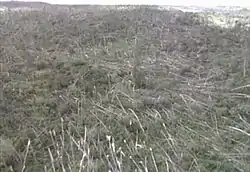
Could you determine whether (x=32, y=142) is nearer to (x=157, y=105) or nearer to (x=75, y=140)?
(x=75, y=140)

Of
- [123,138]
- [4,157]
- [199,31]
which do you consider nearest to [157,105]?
[123,138]

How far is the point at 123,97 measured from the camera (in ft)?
14.4

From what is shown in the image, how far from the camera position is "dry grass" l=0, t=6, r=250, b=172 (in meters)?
3.32

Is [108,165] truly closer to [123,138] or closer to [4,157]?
[123,138]

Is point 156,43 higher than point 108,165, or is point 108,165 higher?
point 156,43

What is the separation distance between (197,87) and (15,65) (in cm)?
240

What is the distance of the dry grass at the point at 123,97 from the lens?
10.9 ft

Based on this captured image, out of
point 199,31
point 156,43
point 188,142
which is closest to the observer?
point 188,142

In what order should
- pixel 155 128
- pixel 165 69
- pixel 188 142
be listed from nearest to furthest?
pixel 188 142
pixel 155 128
pixel 165 69

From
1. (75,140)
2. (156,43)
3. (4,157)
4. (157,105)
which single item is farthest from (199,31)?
(4,157)

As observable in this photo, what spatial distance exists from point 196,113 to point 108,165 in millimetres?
1291

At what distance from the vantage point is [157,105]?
4234mm

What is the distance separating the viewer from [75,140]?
3.59 m

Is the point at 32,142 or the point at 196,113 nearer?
the point at 32,142
